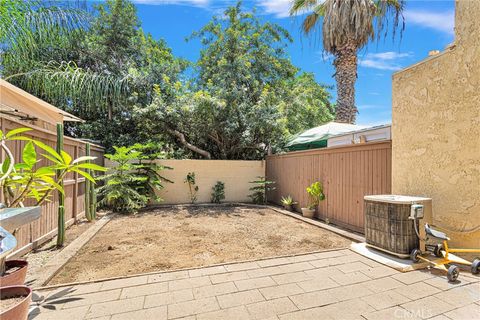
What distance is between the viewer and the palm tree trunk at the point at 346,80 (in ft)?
26.3

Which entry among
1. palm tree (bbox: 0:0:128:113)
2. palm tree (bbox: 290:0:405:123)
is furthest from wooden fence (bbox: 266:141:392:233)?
palm tree (bbox: 0:0:128:113)

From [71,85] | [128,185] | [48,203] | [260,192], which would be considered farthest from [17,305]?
[71,85]

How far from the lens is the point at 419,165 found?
3428mm

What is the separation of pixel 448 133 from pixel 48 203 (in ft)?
19.7

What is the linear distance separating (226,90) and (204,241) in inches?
222

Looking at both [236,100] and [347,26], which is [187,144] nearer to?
[236,100]

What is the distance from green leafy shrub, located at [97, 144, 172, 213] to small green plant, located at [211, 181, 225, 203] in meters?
1.86

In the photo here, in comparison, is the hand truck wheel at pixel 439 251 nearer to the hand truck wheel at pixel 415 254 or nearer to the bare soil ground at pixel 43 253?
the hand truck wheel at pixel 415 254

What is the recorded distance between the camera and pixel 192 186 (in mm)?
8156

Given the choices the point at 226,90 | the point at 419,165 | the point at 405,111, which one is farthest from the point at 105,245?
the point at 226,90

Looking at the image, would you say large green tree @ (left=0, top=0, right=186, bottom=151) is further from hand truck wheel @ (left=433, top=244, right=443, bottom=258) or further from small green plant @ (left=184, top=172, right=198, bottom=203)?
hand truck wheel @ (left=433, top=244, right=443, bottom=258)

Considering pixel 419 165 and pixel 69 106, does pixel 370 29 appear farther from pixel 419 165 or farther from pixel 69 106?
pixel 69 106

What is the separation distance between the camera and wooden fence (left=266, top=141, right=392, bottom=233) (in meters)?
4.16

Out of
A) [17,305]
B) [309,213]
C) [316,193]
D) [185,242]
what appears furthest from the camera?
[309,213]
